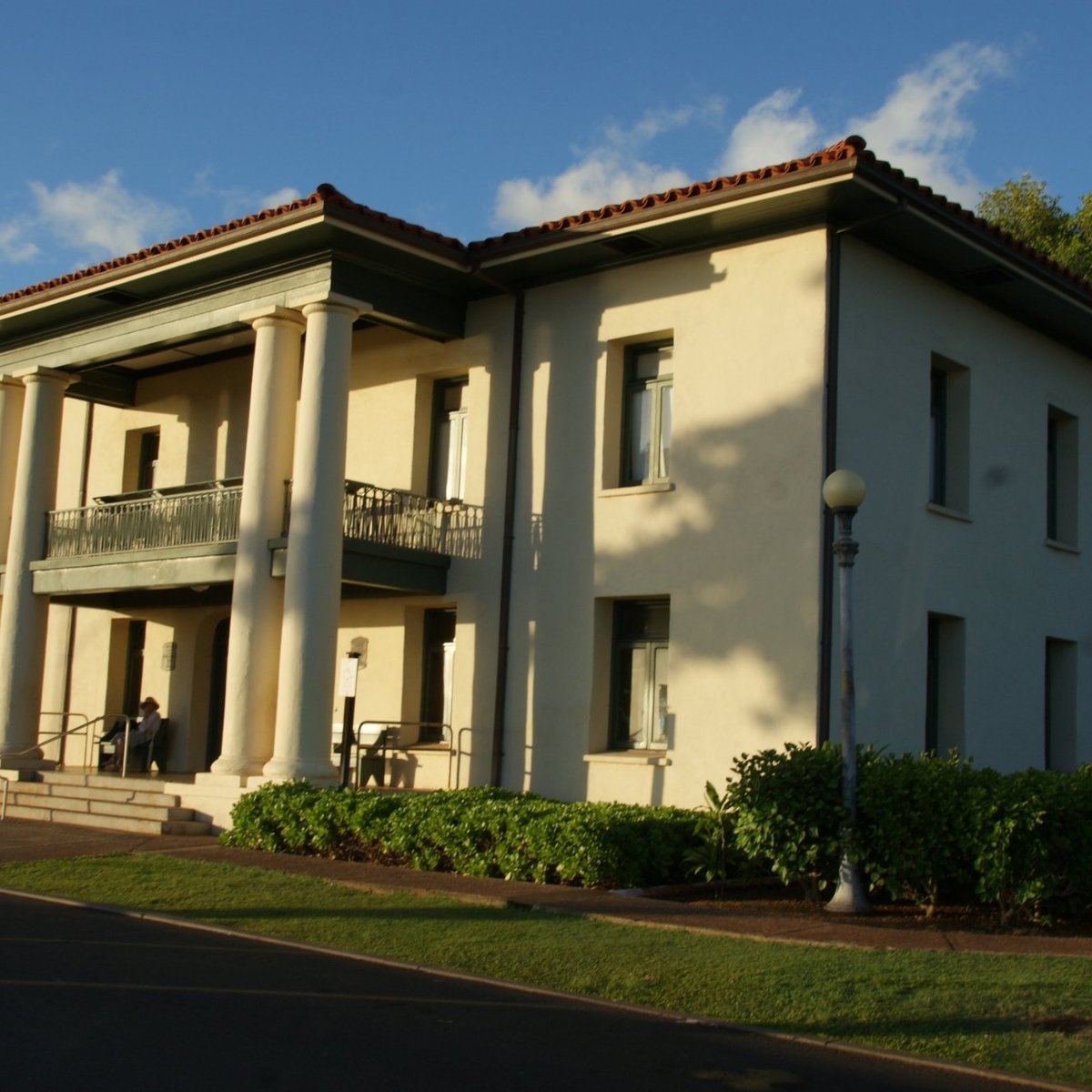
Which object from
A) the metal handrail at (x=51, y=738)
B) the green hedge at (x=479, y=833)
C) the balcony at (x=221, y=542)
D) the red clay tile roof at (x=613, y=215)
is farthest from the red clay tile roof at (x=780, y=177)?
the metal handrail at (x=51, y=738)

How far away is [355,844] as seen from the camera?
15445 millimetres

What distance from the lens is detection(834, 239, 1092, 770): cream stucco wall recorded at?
16.2 metres

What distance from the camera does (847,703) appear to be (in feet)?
40.2

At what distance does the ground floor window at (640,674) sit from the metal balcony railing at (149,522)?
512 centimetres

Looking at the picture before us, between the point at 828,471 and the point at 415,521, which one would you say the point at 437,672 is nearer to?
the point at 415,521

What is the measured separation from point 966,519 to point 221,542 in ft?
30.0

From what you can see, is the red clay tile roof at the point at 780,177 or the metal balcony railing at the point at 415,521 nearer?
the red clay tile roof at the point at 780,177

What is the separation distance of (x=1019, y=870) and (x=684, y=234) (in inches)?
321

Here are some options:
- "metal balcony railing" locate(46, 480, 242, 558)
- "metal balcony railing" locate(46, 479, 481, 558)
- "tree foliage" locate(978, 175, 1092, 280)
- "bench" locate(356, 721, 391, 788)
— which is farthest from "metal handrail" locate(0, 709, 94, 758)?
"tree foliage" locate(978, 175, 1092, 280)

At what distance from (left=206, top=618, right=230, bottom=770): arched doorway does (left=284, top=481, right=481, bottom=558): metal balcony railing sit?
5.07 meters

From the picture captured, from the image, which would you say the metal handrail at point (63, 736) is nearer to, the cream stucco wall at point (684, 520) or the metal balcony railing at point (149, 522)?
the metal balcony railing at point (149, 522)

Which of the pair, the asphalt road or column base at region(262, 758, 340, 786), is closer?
the asphalt road

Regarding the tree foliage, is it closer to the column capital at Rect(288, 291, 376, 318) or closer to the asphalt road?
the column capital at Rect(288, 291, 376, 318)

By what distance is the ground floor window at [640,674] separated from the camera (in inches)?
672
